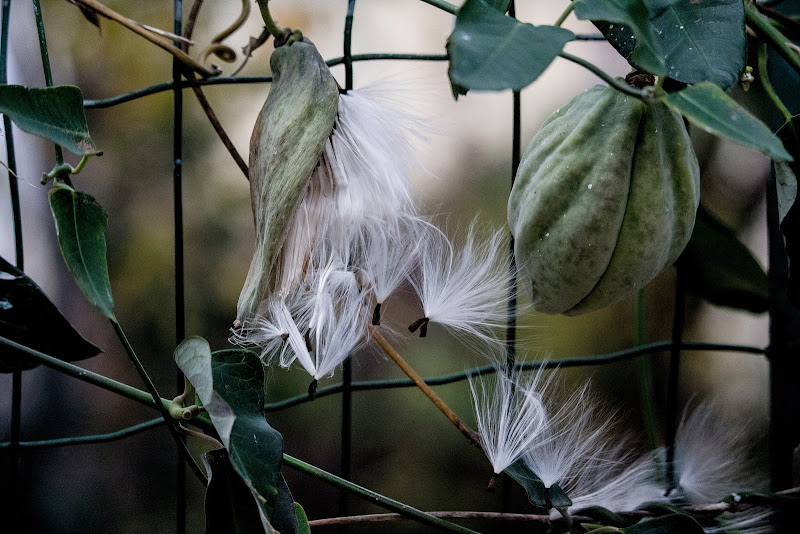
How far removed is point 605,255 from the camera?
0.32m

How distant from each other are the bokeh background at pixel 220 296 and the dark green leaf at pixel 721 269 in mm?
219

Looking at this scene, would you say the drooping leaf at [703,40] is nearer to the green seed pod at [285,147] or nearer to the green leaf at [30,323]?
the green seed pod at [285,147]

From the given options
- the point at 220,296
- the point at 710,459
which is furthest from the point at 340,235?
the point at 220,296

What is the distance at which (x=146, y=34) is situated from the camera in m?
0.41

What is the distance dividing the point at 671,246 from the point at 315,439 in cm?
61

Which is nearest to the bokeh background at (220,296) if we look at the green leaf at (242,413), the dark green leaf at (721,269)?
the dark green leaf at (721,269)

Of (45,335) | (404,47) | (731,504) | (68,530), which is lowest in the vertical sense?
(68,530)

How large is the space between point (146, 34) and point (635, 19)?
0.94ft

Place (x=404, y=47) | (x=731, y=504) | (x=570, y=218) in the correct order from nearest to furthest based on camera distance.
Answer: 1. (x=570, y=218)
2. (x=731, y=504)
3. (x=404, y=47)

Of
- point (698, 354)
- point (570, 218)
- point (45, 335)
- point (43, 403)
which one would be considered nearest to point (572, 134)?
point (570, 218)

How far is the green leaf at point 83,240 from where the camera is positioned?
29 centimetres

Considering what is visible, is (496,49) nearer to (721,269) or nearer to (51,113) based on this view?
(51,113)

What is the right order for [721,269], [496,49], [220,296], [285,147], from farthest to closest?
[220,296] → [721,269] → [285,147] → [496,49]

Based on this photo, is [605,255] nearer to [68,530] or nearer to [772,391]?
[772,391]
